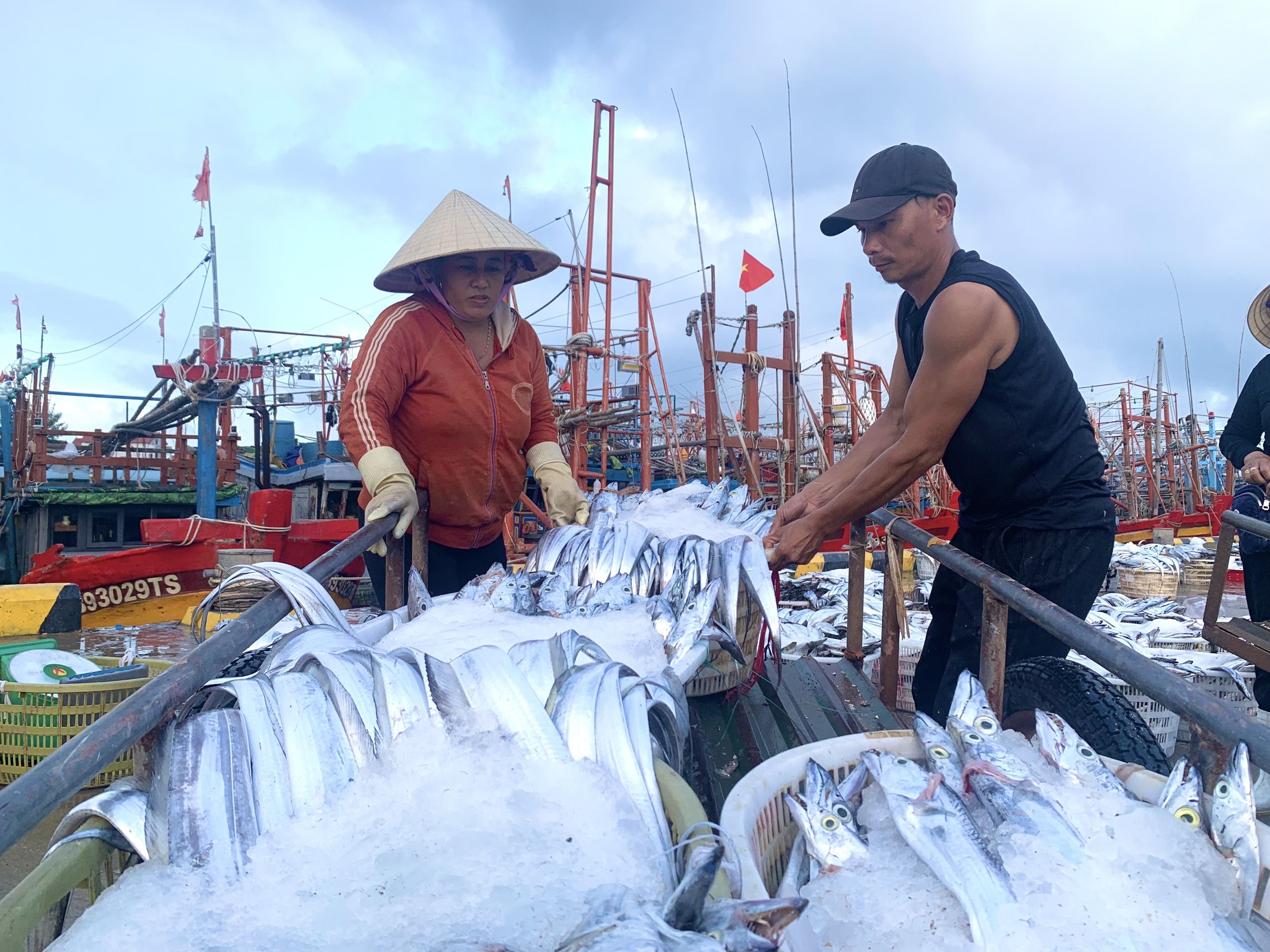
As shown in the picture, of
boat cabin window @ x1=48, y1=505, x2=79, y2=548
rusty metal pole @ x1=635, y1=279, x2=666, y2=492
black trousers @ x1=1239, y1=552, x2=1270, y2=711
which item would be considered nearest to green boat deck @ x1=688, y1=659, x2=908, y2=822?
black trousers @ x1=1239, y1=552, x2=1270, y2=711

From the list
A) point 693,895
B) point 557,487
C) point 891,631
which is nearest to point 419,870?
point 693,895

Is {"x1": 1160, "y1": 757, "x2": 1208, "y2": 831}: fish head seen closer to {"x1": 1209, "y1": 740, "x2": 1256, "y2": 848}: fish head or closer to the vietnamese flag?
{"x1": 1209, "y1": 740, "x2": 1256, "y2": 848}: fish head

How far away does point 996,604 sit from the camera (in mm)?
2131

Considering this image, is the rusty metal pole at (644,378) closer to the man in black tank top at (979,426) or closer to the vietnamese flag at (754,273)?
the vietnamese flag at (754,273)

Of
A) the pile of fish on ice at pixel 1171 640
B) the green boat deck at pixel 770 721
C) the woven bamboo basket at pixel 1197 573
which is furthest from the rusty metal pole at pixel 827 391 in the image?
the green boat deck at pixel 770 721

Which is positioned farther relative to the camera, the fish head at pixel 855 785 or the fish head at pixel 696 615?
the fish head at pixel 696 615

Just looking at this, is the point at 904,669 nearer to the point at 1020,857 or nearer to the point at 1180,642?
the point at 1180,642

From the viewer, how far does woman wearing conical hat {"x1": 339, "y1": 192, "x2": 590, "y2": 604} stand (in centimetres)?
303

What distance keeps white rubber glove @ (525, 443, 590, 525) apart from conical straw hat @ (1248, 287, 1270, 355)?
14.5 ft

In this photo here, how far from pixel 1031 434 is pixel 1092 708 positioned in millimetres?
864

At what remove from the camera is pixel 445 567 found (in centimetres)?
365

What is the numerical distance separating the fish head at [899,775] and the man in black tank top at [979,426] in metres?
1.18

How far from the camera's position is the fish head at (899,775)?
4.62 feet

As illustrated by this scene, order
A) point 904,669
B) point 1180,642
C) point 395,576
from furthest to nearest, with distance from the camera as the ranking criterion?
point 1180,642, point 904,669, point 395,576
